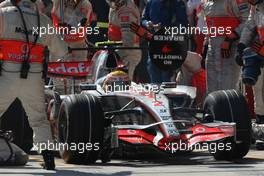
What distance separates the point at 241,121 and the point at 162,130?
3.07 ft

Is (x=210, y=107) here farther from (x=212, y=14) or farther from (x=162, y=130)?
(x=212, y=14)

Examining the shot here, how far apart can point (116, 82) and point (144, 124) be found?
1.00 metres

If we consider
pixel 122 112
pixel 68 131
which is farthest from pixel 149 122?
pixel 68 131

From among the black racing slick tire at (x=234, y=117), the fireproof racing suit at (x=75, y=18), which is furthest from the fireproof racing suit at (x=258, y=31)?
the fireproof racing suit at (x=75, y=18)

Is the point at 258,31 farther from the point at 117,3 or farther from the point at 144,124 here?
the point at 117,3

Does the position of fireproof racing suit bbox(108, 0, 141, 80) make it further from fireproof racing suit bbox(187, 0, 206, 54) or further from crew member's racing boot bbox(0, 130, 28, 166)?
crew member's racing boot bbox(0, 130, 28, 166)

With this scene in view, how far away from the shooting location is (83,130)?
9789mm

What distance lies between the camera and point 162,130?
32.6 ft

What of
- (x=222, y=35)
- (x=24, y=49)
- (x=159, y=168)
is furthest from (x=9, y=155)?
(x=222, y=35)

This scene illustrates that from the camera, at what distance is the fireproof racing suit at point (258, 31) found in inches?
438

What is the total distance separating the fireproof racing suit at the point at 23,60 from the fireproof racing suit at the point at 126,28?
18.2 ft

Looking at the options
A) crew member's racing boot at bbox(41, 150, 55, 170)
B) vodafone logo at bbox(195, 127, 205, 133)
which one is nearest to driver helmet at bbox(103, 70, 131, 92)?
vodafone logo at bbox(195, 127, 205, 133)

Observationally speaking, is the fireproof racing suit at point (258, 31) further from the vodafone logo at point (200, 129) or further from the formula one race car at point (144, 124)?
the vodafone logo at point (200, 129)

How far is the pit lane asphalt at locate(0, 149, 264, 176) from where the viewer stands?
9.05 meters
